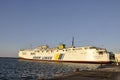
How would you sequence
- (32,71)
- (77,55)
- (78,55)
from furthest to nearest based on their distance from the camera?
(77,55) < (78,55) < (32,71)

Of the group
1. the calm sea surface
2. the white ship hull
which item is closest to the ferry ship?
the white ship hull

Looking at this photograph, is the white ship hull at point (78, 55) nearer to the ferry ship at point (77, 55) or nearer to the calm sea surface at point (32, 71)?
the ferry ship at point (77, 55)

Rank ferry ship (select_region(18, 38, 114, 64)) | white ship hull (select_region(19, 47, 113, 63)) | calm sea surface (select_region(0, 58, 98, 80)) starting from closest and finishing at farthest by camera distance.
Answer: calm sea surface (select_region(0, 58, 98, 80)) → white ship hull (select_region(19, 47, 113, 63)) → ferry ship (select_region(18, 38, 114, 64))

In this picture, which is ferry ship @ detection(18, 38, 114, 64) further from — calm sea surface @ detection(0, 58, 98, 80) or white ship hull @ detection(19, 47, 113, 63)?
calm sea surface @ detection(0, 58, 98, 80)

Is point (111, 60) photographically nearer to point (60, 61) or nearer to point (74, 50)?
point (74, 50)

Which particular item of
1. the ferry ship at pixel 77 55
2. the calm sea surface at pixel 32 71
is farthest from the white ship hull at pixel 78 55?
the calm sea surface at pixel 32 71

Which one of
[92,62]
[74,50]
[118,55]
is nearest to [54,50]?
[74,50]

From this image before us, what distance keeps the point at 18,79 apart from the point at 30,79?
215cm

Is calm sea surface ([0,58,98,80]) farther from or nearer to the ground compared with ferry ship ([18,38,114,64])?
nearer to the ground

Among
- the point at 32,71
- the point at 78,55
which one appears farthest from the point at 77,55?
the point at 32,71

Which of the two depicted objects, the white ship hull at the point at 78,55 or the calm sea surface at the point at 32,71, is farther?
the white ship hull at the point at 78,55

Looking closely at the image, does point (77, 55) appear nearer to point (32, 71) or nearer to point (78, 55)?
point (78, 55)

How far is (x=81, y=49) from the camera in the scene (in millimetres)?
128875

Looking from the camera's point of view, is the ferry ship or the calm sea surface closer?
the calm sea surface
